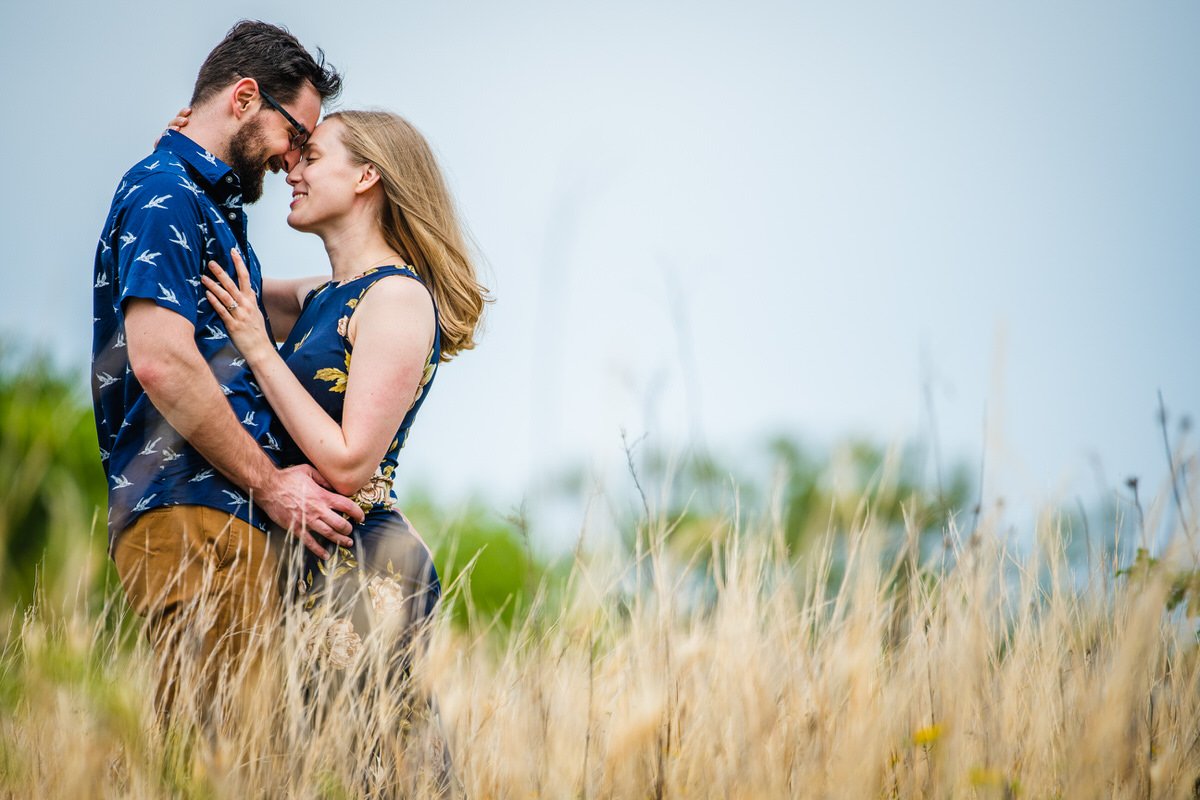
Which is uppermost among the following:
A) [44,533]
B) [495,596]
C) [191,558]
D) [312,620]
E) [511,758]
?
[191,558]

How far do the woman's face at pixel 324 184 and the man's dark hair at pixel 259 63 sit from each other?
7.0 inches

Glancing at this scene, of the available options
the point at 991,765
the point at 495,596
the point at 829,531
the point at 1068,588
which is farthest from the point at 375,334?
the point at 495,596

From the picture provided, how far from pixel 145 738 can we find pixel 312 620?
424mm

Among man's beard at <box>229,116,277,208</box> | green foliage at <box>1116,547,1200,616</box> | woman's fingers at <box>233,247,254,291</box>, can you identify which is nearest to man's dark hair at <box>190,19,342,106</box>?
man's beard at <box>229,116,277,208</box>

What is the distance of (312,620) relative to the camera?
237 cm

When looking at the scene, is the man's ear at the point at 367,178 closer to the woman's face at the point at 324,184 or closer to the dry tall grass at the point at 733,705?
the woman's face at the point at 324,184

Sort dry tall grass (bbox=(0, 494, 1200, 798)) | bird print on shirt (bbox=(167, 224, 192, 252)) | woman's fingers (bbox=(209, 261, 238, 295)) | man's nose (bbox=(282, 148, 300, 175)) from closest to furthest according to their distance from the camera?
dry tall grass (bbox=(0, 494, 1200, 798)), bird print on shirt (bbox=(167, 224, 192, 252)), woman's fingers (bbox=(209, 261, 238, 295)), man's nose (bbox=(282, 148, 300, 175))

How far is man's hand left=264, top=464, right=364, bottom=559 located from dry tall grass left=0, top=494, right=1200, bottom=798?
24cm

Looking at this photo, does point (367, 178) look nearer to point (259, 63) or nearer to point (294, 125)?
point (294, 125)

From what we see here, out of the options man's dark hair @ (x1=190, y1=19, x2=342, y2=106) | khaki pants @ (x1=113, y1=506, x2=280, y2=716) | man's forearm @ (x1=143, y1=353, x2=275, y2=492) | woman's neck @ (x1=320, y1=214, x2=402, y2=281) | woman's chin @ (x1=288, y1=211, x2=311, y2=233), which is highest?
man's dark hair @ (x1=190, y1=19, x2=342, y2=106)

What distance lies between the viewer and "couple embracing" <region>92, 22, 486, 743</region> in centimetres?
232

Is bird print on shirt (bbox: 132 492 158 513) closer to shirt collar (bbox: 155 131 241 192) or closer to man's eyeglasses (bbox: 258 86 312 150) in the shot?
shirt collar (bbox: 155 131 241 192)

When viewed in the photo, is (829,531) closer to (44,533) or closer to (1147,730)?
(1147,730)

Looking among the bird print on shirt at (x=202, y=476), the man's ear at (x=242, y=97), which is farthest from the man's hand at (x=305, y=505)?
the man's ear at (x=242, y=97)
